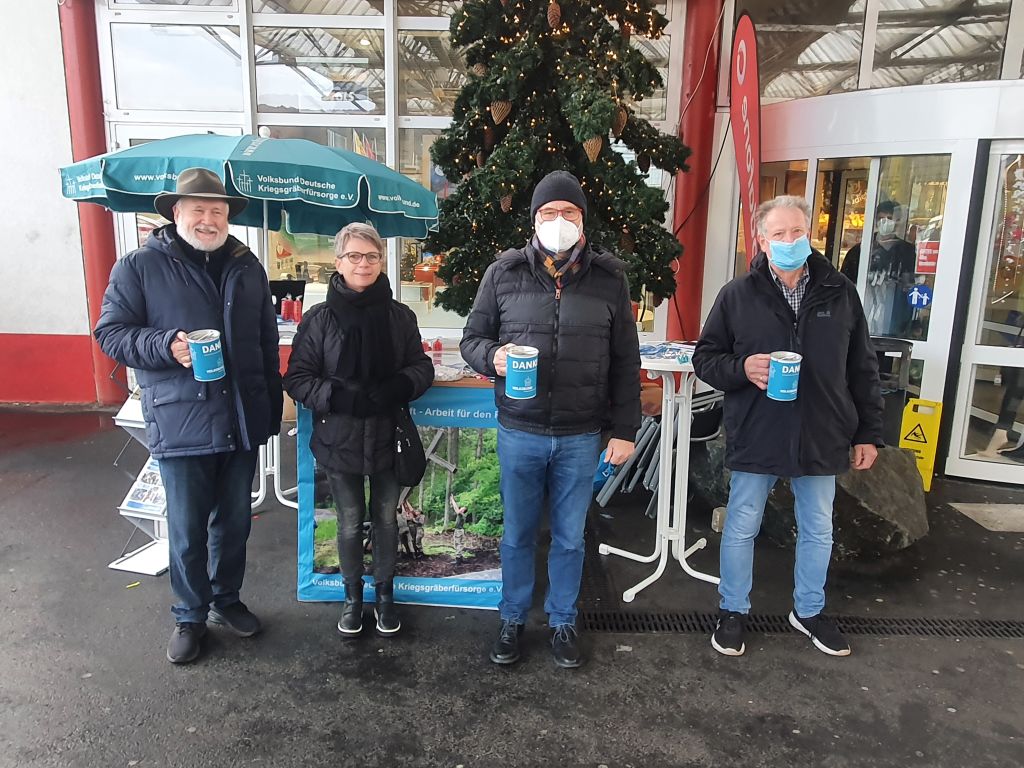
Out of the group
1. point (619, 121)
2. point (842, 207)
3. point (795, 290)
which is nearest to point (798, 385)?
point (795, 290)

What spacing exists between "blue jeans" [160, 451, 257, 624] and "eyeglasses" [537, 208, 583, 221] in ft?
5.26

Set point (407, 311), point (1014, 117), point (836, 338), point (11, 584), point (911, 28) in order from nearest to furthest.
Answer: point (836, 338) < point (407, 311) < point (11, 584) < point (1014, 117) < point (911, 28)

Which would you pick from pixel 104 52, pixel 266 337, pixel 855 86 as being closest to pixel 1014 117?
pixel 855 86

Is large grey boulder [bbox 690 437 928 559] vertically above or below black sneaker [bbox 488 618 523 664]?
above

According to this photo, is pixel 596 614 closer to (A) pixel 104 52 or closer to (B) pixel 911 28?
(B) pixel 911 28

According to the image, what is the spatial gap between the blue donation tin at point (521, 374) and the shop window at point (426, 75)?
16.8 ft

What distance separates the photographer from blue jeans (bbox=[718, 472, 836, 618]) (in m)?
3.14

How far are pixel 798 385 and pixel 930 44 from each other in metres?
5.34

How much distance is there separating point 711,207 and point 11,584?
6.14 meters

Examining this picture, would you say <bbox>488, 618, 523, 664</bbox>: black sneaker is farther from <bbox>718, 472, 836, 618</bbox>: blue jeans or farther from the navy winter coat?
the navy winter coat

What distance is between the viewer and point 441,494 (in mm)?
3498

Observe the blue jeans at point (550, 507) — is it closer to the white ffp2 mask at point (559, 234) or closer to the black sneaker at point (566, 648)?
the black sneaker at point (566, 648)

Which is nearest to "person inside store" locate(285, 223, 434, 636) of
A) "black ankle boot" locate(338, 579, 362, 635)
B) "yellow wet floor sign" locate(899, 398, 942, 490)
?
"black ankle boot" locate(338, 579, 362, 635)

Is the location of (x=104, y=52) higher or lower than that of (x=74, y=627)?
higher
